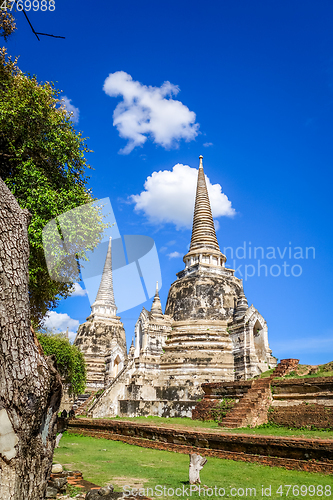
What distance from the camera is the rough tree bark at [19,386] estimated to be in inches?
151

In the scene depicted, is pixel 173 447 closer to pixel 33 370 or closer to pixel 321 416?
pixel 321 416

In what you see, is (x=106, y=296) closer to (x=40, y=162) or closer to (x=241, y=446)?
(x=40, y=162)

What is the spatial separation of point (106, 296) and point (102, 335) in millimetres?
5095

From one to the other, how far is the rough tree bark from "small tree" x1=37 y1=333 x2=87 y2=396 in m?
21.1

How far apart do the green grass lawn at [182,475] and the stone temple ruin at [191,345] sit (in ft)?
34.2

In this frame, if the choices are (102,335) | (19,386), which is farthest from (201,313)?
(19,386)

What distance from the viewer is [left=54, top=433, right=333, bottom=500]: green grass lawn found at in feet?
23.8

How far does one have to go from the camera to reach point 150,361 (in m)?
25.6

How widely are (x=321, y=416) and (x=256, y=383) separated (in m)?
3.65

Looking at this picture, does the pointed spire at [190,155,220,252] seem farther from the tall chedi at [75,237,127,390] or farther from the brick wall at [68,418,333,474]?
the brick wall at [68,418,333,474]

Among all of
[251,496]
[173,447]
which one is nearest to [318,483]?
[251,496]

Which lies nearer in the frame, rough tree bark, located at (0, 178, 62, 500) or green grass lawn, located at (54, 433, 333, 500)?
rough tree bark, located at (0, 178, 62, 500)

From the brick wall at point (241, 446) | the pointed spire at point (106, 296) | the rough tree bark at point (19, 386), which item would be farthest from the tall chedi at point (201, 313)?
the rough tree bark at point (19, 386)

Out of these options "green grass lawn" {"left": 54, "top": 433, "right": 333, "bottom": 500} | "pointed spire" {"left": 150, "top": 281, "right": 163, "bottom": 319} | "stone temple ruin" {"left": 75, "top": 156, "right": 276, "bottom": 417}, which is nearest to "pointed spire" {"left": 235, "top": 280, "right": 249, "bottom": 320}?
"stone temple ruin" {"left": 75, "top": 156, "right": 276, "bottom": 417}
